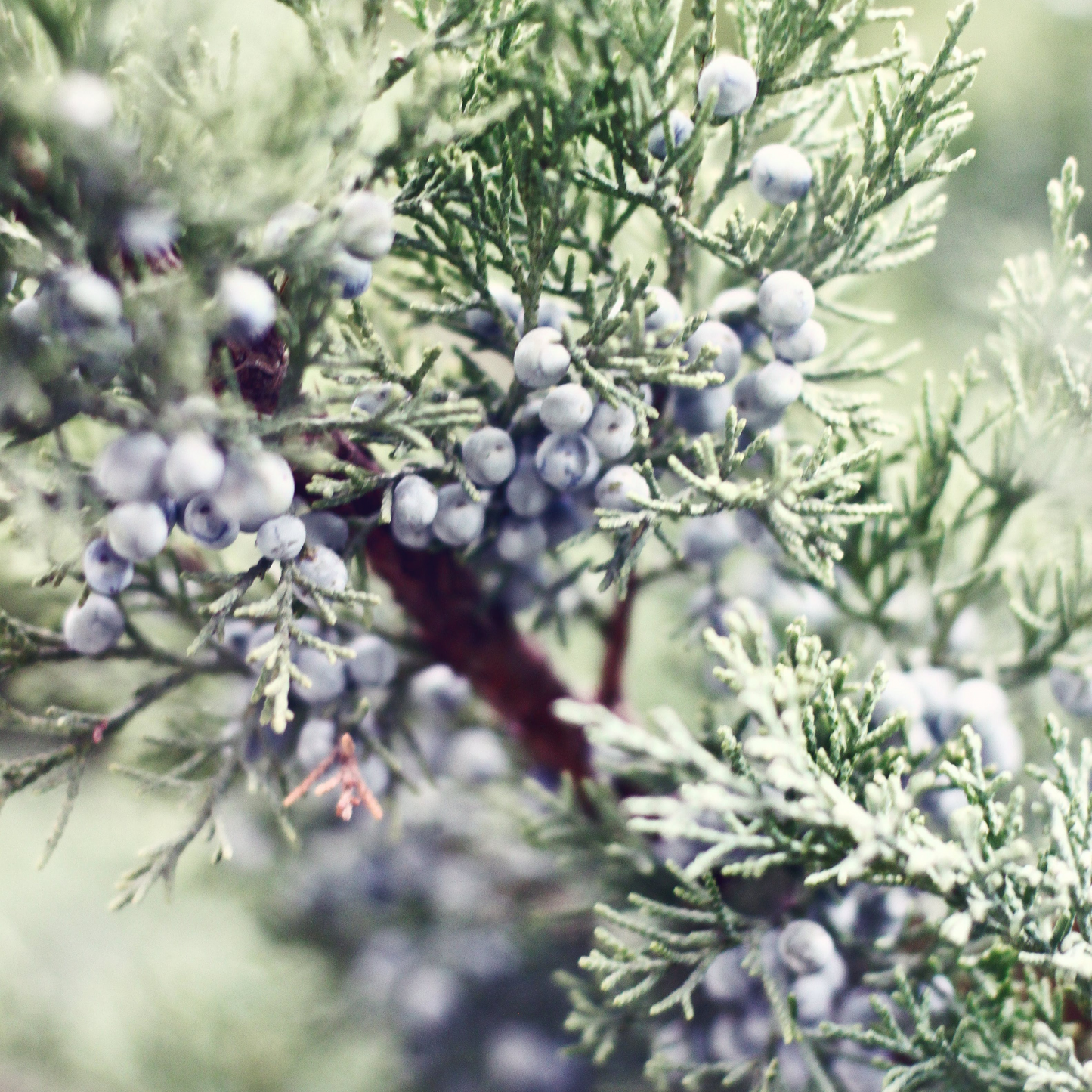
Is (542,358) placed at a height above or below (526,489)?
above

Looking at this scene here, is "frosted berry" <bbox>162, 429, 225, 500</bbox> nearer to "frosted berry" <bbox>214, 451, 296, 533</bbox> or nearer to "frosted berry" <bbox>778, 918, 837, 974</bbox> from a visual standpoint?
"frosted berry" <bbox>214, 451, 296, 533</bbox>

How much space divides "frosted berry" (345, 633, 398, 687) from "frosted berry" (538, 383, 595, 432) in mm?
242

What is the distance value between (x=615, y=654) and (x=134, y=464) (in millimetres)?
482

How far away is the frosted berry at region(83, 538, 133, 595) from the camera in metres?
0.53

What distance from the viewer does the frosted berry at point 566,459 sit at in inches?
21.8

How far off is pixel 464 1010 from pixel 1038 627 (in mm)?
664

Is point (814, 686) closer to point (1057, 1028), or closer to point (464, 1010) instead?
point (1057, 1028)

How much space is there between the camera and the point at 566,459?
553 mm

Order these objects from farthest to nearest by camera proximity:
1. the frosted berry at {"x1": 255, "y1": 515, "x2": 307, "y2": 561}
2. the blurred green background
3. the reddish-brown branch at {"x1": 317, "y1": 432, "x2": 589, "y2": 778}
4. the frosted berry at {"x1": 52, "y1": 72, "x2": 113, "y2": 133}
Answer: the blurred green background → the reddish-brown branch at {"x1": 317, "y1": 432, "x2": 589, "y2": 778} → the frosted berry at {"x1": 255, "y1": 515, "x2": 307, "y2": 561} → the frosted berry at {"x1": 52, "y1": 72, "x2": 113, "y2": 133}

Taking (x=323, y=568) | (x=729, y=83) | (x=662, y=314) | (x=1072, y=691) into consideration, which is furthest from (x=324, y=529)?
(x=1072, y=691)

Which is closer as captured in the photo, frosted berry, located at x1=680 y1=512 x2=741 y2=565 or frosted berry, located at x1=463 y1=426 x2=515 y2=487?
frosted berry, located at x1=463 y1=426 x2=515 y2=487

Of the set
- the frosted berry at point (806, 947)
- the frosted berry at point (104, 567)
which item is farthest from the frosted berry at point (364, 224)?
the frosted berry at point (806, 947)

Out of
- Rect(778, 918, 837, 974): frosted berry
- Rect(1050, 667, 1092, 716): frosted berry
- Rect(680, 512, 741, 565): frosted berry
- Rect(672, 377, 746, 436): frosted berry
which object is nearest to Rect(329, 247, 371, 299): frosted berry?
Rect(672, 377, 746, 436): frosted berry

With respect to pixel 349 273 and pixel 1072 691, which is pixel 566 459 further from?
pixel 1072 691
